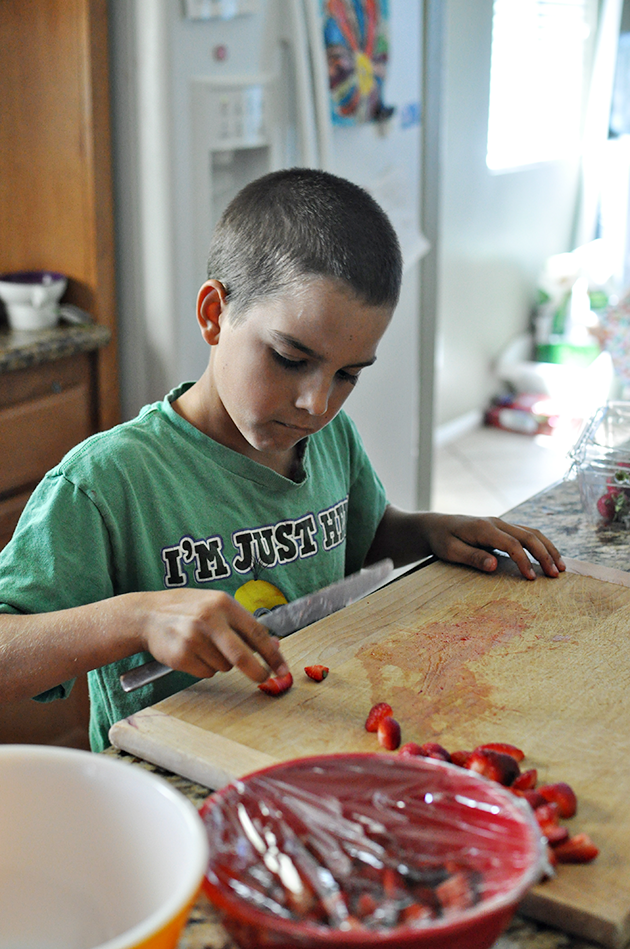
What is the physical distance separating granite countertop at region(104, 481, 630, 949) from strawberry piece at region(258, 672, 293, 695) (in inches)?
4.3

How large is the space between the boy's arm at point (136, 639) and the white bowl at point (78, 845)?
231mm

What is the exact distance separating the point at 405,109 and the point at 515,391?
2.74 meters

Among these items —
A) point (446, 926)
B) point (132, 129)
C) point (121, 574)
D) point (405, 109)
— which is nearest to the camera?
point (446, 926)

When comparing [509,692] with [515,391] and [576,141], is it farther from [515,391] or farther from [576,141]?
[576,141]

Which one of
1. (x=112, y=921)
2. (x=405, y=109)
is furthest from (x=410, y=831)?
(x=405, y=109)

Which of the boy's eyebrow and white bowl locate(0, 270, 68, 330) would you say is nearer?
the boy's eyebrow

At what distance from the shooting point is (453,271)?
448 centimetres

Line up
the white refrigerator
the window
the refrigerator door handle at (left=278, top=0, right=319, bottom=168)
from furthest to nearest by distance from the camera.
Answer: the window
the refrigerator door handle at (left=278, top=0, right=319, bottom=168)
the white refrigerator

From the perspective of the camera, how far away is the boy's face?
3.20ft

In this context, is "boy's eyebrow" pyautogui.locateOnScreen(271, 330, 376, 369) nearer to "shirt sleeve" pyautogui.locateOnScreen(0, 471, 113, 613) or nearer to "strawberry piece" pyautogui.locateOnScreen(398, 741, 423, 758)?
"shirt sleeve" pyautogui.locateOnScreen(0, 471, 113, 613)

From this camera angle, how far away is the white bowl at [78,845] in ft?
1.67

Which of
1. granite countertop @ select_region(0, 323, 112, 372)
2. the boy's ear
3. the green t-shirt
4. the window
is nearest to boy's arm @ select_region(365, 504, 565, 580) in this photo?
the green t-shirt

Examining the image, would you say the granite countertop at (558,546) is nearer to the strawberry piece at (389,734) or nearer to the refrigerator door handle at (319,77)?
the strawberry piece at (389,734)

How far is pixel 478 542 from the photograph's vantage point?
3.77 feet
